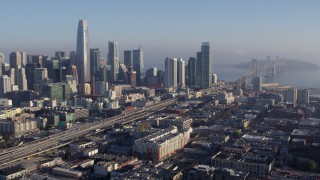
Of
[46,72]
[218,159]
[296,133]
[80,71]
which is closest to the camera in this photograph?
[218,159]

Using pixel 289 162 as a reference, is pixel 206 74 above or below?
above

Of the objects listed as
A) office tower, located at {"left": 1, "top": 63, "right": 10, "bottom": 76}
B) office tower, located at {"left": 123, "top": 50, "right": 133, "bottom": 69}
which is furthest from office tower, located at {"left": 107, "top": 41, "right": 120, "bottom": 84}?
office tower, located at {"left": 1, "top": 63, "right": 10, "bottom": 76}

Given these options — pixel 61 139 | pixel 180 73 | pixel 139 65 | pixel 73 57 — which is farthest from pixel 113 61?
pixel 61 139

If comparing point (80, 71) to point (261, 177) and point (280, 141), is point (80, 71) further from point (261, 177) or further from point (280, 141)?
point (261, 177)

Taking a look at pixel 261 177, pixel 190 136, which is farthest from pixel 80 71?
pixel 261 177

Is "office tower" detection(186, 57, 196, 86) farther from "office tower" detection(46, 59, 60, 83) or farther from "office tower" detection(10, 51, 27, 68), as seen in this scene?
"office tower" detection(10, 51, 27, 68)

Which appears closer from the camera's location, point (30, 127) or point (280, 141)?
point (280, 141)
